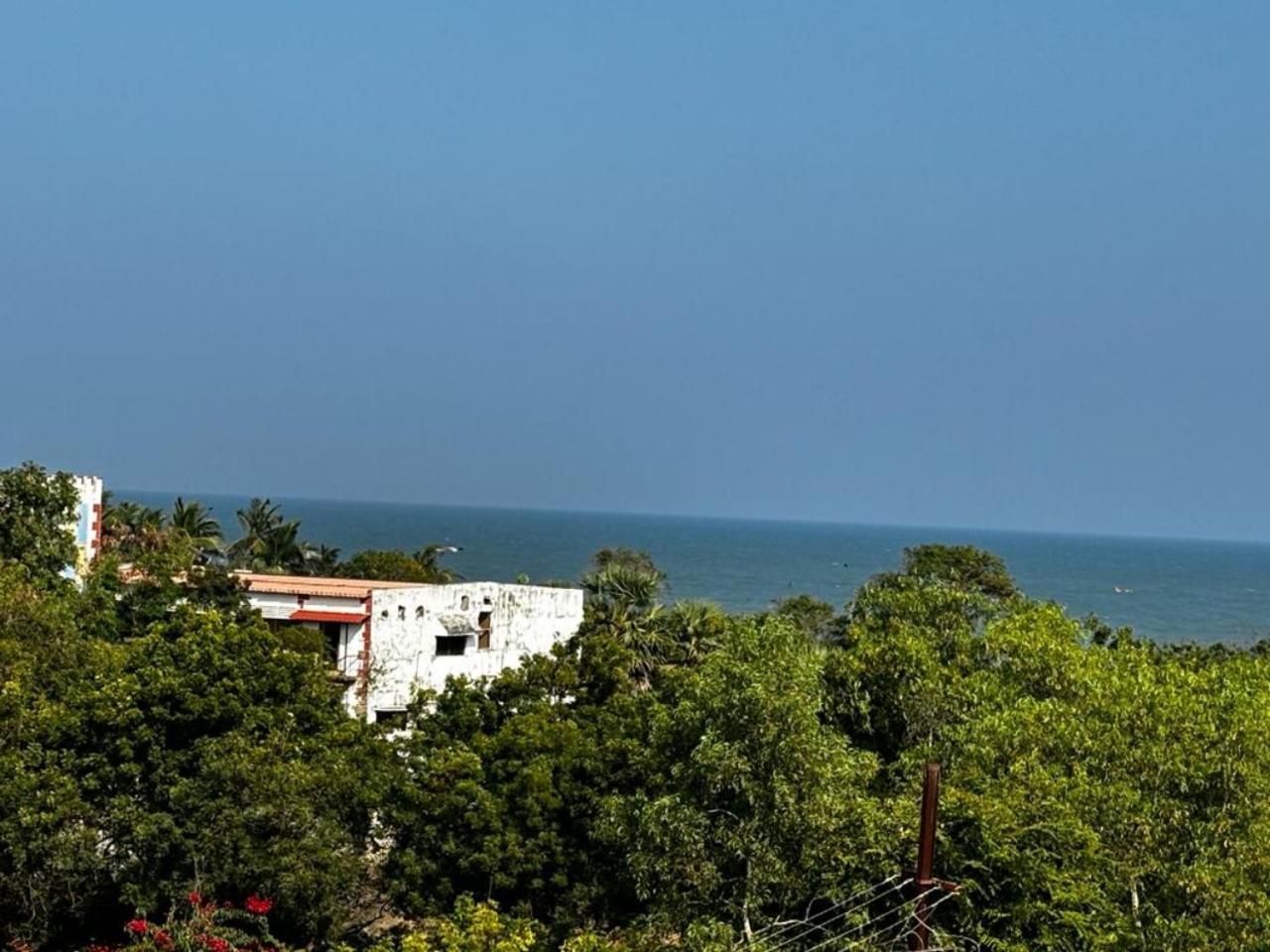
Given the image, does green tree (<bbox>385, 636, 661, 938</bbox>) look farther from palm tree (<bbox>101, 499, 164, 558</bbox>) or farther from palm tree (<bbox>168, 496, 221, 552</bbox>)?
palm tree (<bbox>168, 496, 221, 552</bbox>)

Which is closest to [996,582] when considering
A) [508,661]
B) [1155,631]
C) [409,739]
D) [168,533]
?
[508,661]

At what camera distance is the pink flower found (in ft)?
62.8

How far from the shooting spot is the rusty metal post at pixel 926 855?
13.7 m

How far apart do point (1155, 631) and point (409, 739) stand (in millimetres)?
98998

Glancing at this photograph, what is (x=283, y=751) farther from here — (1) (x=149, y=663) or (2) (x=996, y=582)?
(2) (x=996, y=582)

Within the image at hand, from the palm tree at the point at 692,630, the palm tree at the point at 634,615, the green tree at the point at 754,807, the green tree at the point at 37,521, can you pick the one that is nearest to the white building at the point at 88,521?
the green tree at the point at 37,521

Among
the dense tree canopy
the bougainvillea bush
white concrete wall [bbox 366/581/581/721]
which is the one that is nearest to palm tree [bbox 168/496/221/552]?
white concrete wall [bbox 366/581/581/721]

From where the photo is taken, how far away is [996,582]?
57.0 meters

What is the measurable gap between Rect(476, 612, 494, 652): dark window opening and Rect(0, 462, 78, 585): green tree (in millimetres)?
10473

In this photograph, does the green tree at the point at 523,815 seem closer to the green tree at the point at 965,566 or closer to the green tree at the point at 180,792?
the green tree at the point at 180,792

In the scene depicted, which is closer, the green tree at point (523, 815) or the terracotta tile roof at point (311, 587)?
the green tree at point (523, 815)

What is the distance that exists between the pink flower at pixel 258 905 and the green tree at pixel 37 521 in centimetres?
1532

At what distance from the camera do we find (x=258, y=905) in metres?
19.1

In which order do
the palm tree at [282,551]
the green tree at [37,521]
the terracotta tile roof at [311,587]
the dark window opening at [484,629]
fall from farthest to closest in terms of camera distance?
1. the palm tree at [282,551]
2. the dark window opening at [484,629]
3. the terracotta tile roof at [311,587]
4. the green tree at [37,521]
